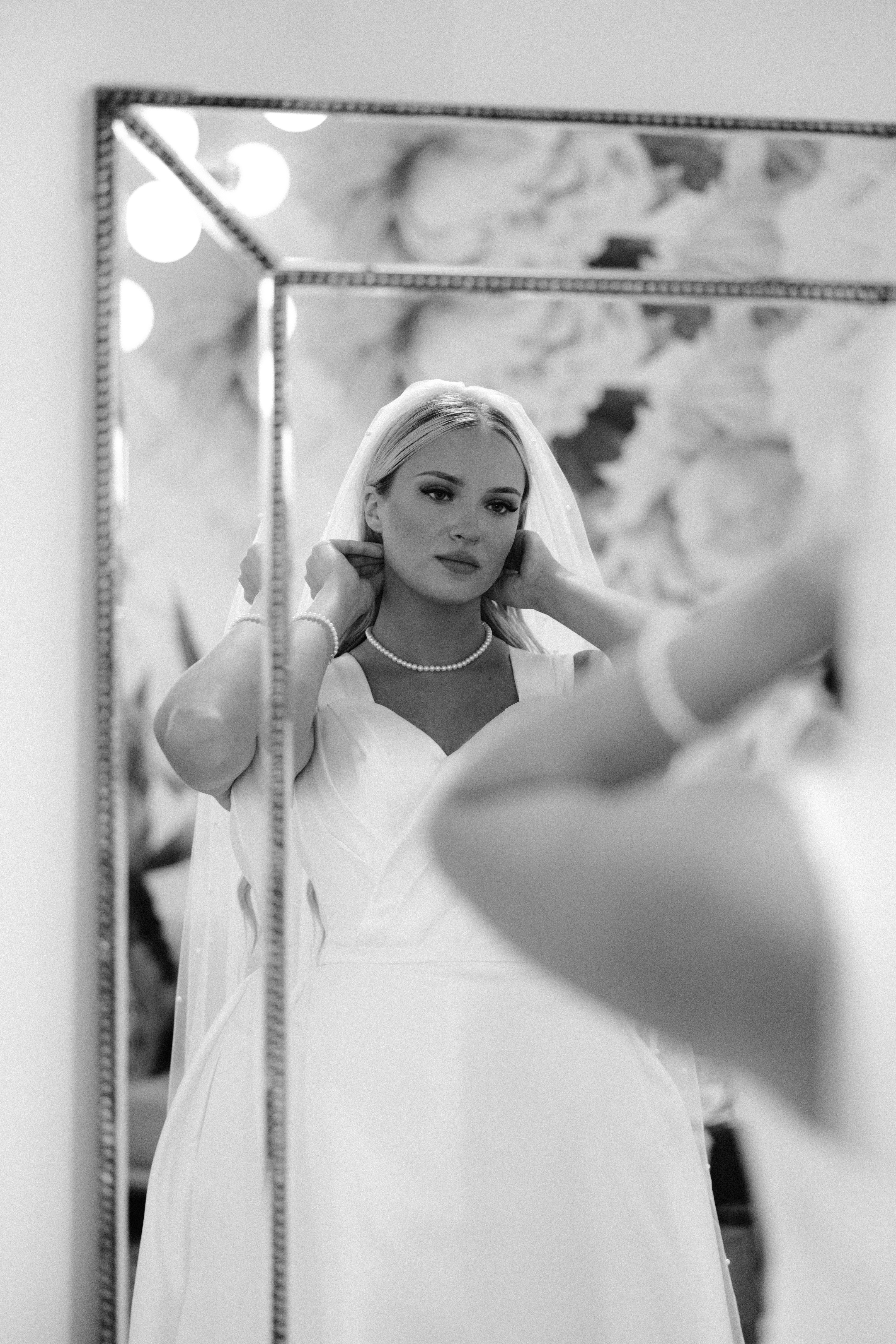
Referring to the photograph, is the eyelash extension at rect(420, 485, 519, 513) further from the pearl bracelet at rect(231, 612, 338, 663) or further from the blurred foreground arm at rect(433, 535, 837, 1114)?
the blurred foreground arm at rect(433, 535, 837, 1114)

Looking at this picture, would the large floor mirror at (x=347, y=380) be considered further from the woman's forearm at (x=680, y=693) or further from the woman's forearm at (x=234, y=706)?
the woman's forearm at (x=680, y=693)

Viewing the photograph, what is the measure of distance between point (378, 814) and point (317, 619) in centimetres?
16

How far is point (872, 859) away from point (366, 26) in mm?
966

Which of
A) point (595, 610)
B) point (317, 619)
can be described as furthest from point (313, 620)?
point (595, 610)

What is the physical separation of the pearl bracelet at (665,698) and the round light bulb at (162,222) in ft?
2.49

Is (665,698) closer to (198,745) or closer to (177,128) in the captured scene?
(198,745)

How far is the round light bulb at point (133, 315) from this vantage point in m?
1.09

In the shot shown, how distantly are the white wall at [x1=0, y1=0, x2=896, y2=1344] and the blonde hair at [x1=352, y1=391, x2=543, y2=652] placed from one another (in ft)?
0.75

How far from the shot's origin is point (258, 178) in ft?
3.67

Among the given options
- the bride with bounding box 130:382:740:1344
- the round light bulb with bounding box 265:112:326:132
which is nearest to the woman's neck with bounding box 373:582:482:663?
the bride with bounding box 130:382:740:1344

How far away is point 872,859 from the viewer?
16.3 inches

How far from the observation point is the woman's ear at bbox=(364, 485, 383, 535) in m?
1.08

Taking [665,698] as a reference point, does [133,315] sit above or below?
above

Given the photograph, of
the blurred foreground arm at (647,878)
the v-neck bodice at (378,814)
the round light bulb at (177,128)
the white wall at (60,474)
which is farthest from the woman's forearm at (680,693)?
the round light bulb at (177,128)
